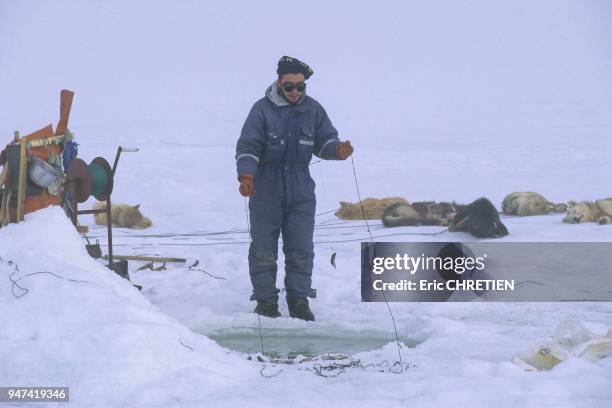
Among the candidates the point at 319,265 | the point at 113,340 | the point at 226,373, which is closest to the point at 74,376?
the point at 113,340

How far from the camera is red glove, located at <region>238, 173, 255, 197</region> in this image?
475 cm

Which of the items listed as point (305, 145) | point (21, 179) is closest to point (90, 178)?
point (21, 179)

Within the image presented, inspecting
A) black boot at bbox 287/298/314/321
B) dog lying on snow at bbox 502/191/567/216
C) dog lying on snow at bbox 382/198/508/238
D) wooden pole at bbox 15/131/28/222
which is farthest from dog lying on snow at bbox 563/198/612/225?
wooden pole at bbox 15/131/28/222

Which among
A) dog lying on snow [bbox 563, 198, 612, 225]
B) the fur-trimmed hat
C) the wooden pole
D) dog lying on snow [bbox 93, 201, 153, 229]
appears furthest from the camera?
dog lying on snow [bbox 93, 201, 153, 229]

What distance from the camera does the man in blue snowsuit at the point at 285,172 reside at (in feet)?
16.3

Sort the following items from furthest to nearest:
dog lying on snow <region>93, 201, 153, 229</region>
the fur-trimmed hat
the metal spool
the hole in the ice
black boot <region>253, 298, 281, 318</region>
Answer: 1. dog lying on snow <region>93, 201, 153, 229</region>
2. the metal spool
3. black boot <region>253, 298, 281, 318</region>
4. the fur-trimmed hat
5. the hole in the ice

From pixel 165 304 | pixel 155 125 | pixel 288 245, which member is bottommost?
pixel 165 304

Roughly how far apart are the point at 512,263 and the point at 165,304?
2.68m

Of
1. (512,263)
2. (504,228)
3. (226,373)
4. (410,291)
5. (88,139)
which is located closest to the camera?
(226,373)

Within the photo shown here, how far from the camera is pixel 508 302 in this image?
215 inches

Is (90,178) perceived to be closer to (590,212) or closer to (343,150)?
(343,150)

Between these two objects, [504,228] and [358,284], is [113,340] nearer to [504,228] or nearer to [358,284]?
[358,284]

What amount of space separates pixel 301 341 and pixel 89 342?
1477mm

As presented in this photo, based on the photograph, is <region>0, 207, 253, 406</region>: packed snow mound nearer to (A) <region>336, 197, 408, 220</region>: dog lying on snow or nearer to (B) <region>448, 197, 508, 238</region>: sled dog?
(B) <region>448, 197, 508, 238</region>: sled dog
